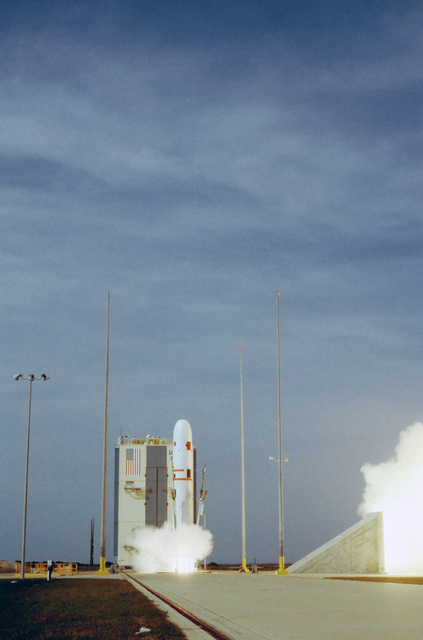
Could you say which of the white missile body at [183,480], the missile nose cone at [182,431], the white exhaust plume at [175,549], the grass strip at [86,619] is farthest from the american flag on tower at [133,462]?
the grass strip at [86,619]

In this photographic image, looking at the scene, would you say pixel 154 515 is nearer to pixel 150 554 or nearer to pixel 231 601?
pixel 150 554

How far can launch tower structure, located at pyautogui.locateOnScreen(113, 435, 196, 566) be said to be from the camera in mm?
74625

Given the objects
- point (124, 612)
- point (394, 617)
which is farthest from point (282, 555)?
point (394, 617)

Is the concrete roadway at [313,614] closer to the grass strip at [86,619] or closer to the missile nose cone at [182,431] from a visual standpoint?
the grass strip at [86,619]

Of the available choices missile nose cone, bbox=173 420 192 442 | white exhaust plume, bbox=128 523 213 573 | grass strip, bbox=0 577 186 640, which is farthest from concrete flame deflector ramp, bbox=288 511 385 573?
grass strip, bbox=0 577 186 640

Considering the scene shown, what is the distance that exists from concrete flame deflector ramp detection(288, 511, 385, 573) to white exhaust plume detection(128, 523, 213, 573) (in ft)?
43.7

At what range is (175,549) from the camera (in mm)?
54375

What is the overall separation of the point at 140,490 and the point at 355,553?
36917mm

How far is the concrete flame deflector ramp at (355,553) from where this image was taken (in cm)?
4128

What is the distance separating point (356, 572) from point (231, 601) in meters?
25.3

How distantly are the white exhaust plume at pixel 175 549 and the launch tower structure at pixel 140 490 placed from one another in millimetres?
9181

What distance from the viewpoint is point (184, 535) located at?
53.8 m

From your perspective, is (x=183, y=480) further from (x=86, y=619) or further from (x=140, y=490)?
(x=86, y=619)


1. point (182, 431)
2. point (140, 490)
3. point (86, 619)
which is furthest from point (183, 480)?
point (86, 619)
